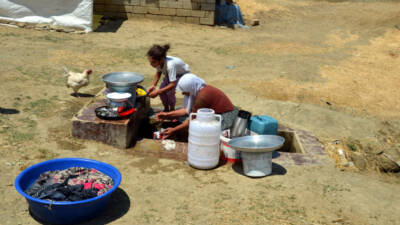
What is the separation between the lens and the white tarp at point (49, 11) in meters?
11.7

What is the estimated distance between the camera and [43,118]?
5277 millimetres

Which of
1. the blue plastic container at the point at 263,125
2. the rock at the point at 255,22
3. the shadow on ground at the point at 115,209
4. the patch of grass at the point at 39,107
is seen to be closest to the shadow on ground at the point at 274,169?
the blue plastic container at the point at 263,125

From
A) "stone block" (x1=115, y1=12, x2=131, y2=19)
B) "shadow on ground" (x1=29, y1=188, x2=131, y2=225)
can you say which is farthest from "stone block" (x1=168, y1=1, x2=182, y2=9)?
"shadow on ground" (x1=29, y1=188, x2=131, y2=225)

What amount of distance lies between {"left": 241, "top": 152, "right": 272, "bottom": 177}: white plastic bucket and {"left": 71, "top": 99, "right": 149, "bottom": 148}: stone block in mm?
1504

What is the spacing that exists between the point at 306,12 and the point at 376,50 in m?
7.30

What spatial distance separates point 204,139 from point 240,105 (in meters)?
2.56

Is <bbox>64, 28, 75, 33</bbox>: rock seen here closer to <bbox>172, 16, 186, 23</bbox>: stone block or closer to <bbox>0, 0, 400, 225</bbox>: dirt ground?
<bbox>0, 0, 400, 225</bbox>: dirt ground

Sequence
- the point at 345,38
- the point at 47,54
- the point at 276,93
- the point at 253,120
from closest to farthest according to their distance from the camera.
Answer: the point at 253,120, the point at 276,93, the point at 47,54, the point at 345,38

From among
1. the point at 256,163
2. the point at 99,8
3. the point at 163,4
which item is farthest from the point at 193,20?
the point at 256,163

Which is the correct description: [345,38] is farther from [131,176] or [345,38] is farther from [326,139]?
[131,176]

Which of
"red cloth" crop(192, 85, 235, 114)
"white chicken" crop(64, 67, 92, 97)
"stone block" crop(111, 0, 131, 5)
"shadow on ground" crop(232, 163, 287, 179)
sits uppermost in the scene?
"stone block" crop(111, 0, 131, 5)

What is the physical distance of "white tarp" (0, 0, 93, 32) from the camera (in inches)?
459

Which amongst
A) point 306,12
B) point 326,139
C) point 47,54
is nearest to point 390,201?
point 326,139

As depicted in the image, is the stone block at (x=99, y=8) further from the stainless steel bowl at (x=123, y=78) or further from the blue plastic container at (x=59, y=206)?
the blue plastic container at (x=59, y=206)
